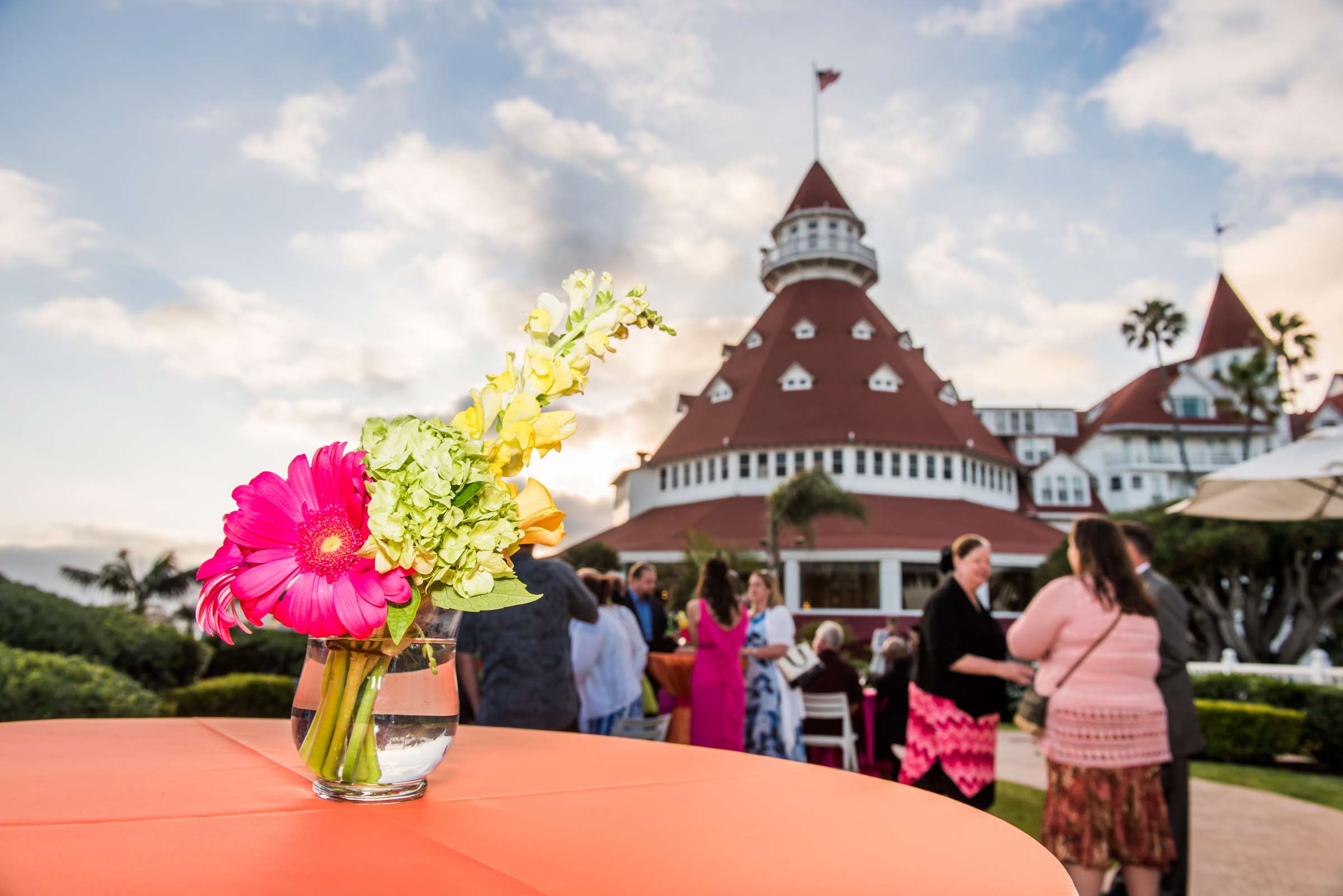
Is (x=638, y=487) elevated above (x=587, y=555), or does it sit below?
above

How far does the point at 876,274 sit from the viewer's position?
50125 millimetres

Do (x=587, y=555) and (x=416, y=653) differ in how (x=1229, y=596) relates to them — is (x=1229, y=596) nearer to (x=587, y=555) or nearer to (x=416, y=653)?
(x=587, y=555)

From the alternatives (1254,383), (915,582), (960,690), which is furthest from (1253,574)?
(960,690)

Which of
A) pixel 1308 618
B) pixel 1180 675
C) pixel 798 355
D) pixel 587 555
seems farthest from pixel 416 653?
pixel 798 355

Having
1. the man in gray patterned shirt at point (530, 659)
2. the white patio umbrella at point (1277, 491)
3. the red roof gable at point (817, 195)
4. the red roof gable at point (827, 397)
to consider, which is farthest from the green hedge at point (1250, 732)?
the red roof gable at point (817, 195)

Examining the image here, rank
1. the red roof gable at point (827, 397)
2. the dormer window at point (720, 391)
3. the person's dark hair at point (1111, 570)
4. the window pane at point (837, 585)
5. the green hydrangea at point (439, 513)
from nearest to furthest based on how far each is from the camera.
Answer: the green hydrangea at point (439, 513) < the person's dark hair at point (1111, 570) < the window pane at point (837, 585) < the red roof gable at point (827, 397) < the dormer window at point (720, 391)

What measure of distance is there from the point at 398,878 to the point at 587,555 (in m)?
34.1

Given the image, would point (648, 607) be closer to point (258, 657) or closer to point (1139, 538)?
point (1139, 538)

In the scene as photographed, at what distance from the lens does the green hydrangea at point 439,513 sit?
151cm

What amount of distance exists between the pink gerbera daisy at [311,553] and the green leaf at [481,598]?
77mm

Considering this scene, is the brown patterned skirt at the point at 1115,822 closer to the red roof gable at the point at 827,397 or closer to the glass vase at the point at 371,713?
the glass vase at the point at 371,713

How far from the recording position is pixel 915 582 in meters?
36.2

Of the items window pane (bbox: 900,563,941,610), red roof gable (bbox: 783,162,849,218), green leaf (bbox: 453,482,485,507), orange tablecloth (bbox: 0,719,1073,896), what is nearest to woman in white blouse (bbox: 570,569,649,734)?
orange tablecloth (bbox: 0,719,1073,896)

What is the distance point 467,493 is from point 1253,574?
123 ft
